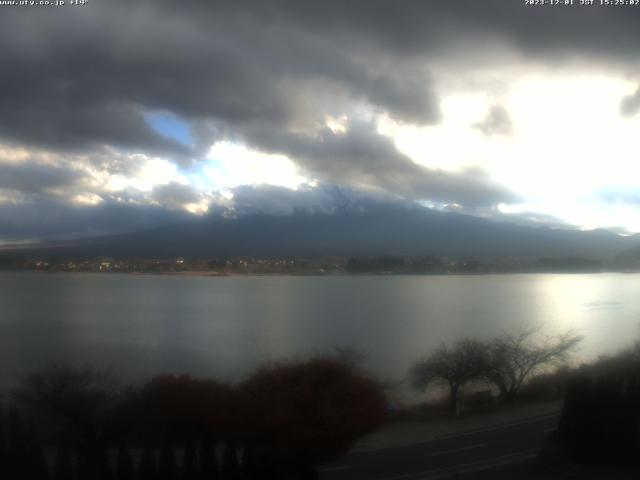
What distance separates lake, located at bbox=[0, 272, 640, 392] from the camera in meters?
16.5

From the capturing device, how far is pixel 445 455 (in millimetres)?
7449

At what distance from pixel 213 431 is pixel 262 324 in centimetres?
1929

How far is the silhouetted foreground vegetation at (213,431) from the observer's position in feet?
17.1

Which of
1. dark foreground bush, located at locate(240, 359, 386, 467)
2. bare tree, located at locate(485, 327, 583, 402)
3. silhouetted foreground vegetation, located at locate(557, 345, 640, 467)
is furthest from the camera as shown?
bare tree, located at locate(485, 327, 583, 402)

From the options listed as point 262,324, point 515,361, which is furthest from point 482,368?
point 262,324

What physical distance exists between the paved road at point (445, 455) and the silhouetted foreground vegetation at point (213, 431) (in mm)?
878

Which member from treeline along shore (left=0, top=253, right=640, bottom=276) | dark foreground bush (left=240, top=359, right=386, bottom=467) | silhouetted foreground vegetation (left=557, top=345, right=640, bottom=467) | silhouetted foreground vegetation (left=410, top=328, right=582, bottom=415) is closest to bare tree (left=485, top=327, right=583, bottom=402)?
silhouetted foreground vegetation (left=410, top=328, right=582, bottom=415)

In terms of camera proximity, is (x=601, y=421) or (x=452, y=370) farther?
(x=452, y=370)

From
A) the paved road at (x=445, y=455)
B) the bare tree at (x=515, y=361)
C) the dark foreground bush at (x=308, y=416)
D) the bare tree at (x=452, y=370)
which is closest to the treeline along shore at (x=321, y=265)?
the bare tree at (x=515, y=361)

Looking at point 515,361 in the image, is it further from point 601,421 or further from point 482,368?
point 601,421

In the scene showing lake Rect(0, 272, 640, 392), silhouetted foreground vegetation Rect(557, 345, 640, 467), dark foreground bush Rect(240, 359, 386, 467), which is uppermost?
dark foreground bush Rect(240, 359, 386, 467)

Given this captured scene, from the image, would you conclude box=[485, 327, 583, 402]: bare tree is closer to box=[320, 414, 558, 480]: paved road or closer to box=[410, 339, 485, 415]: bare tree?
box=[410, 339, 485, 415]: bare tree

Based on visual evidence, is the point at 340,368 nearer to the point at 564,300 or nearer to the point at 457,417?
the point at 457,417

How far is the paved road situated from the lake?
5.28 metres
